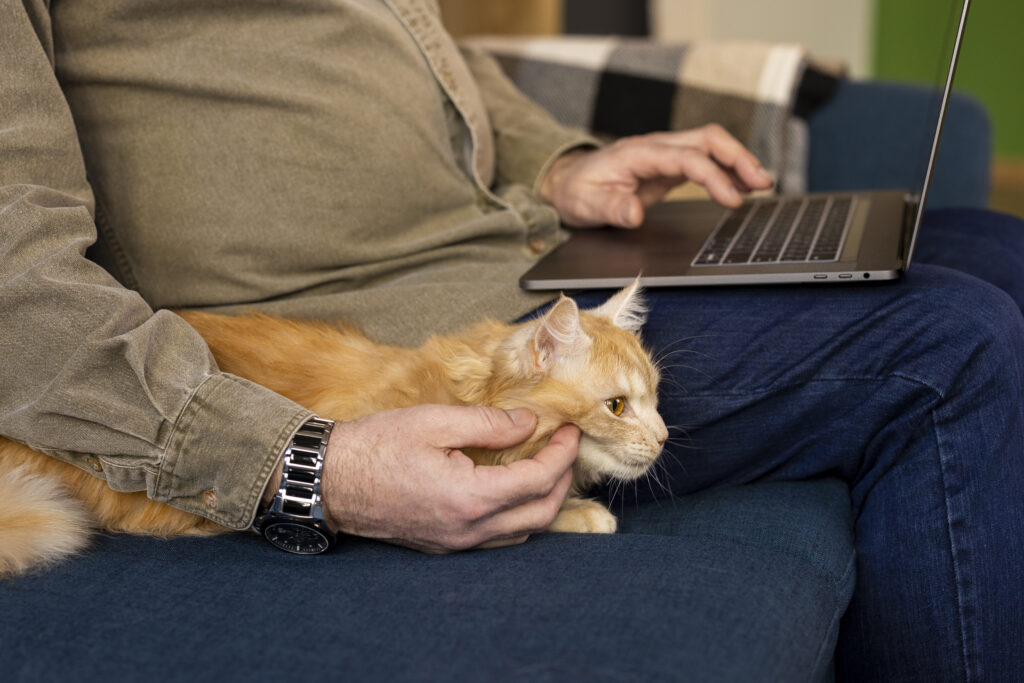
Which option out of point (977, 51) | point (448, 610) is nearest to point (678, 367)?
point (448, 610)

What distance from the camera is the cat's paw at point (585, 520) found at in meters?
0.94

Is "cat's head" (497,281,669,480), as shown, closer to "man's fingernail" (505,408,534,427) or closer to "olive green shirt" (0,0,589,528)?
"man's fingernail" (505,408,534,427)

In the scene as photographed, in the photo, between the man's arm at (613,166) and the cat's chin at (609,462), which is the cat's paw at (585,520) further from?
the man's arm at (613,166)

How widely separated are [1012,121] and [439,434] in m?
4.44

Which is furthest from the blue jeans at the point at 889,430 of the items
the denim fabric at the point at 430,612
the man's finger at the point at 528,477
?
the man's finger at the point at 528,477

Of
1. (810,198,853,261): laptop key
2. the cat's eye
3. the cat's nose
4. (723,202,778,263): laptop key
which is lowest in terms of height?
the cat's nose

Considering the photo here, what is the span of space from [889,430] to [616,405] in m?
0.30

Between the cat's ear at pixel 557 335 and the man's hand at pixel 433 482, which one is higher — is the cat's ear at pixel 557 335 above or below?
above

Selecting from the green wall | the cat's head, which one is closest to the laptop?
the cat's head

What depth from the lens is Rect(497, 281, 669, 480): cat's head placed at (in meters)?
0.91

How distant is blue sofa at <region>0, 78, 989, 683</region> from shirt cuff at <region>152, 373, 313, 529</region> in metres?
0.06

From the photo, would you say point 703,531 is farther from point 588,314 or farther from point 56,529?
point 56,529

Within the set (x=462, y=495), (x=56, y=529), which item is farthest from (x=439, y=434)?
(x=56, y=529)

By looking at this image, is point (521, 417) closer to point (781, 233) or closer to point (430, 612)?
point (430, 612)
